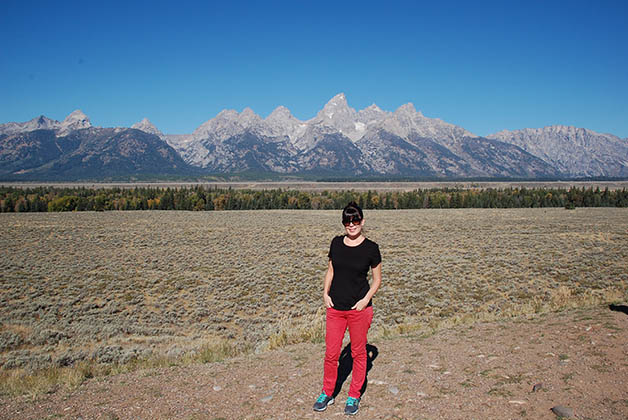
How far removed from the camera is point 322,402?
19.0ft

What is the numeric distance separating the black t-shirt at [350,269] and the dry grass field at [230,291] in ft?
16.6

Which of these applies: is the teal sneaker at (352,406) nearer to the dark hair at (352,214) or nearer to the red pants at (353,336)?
the red pants at (353,336)

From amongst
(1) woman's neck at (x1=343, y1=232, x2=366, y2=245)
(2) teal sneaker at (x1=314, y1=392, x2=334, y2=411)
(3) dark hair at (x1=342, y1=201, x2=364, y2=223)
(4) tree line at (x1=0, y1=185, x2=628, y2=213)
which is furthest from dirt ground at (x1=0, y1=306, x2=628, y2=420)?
(4) tree line at (x1=0, y1=185, x2=628, y2=213)

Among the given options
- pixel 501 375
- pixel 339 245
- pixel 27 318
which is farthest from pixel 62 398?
pixel 27 318

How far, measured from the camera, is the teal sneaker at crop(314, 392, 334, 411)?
18.9 ft

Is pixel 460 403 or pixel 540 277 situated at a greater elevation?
pixel 460 403

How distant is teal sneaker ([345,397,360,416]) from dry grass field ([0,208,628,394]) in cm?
461

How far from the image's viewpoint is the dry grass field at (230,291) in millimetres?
12688

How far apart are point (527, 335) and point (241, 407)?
642 cm

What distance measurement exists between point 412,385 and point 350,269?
8.36ft

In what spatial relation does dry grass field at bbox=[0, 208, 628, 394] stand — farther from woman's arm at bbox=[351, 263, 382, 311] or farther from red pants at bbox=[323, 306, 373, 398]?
woman's arm at bbox=[351, 263, 382, 311]

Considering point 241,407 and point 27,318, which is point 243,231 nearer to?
point 27,318

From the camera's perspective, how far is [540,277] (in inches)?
903

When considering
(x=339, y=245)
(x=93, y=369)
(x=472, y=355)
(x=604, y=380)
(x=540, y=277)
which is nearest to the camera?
(x=339, y=245)
